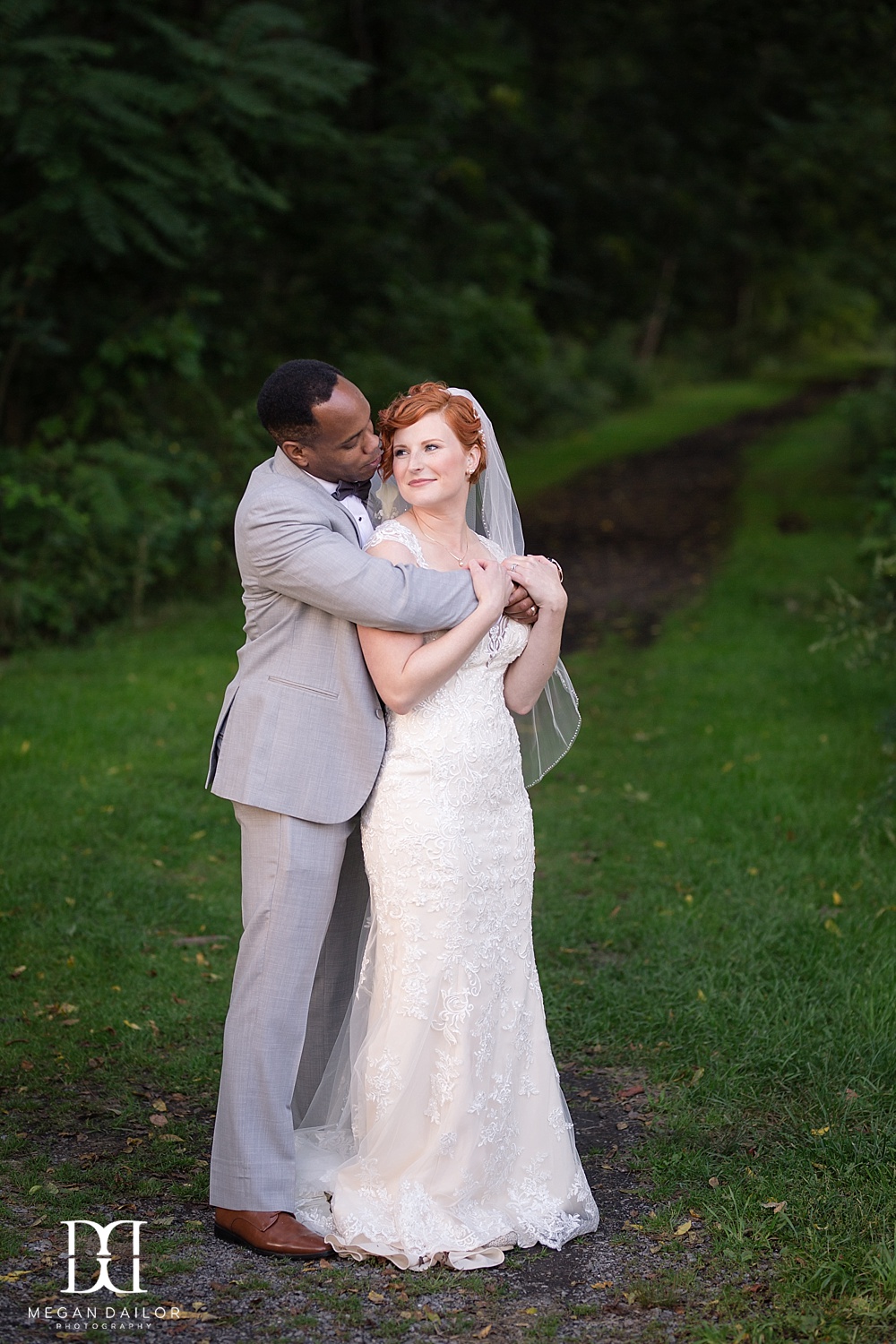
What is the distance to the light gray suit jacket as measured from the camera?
3578 mm

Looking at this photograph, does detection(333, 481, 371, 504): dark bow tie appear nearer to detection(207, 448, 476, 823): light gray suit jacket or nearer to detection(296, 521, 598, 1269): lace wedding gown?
detection(207, 448, 476, 823): light gray suit jacket

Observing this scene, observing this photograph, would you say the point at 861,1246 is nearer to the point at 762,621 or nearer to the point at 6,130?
the point at 762,621

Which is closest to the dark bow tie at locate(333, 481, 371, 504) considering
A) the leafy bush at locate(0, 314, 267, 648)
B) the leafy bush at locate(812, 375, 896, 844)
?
the leafy bush at locate(812, 375, 896, 844)

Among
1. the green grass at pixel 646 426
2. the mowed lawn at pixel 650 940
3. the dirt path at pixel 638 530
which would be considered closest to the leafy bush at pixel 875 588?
the mowed lawn at pixel 650 940

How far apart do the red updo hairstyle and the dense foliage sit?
585 centimetres

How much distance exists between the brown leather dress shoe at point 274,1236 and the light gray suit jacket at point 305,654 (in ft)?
3.58

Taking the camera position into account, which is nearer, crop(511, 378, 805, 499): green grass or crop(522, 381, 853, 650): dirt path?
crop(522, 381, 853, 650): dirt path

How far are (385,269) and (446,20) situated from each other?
478 centimetres

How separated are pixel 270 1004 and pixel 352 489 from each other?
4.74ft

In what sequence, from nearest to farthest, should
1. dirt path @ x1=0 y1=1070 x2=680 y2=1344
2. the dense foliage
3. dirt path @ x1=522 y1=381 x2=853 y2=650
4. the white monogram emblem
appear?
dirt path @ x1=0 y1=1070 x2=680 y2=1344, the white monogram emblem, the dense foliage, dirt path @ x1=522 y1=381 x2=853 y2=650

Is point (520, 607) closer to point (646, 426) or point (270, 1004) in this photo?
point (270, 1004)

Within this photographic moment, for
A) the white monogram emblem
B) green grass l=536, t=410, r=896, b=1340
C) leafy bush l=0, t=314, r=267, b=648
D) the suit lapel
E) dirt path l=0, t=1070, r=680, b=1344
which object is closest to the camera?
dirt path l=0, t=1070, r=680, b=1344

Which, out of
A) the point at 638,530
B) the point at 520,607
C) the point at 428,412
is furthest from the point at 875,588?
the point at 638,530

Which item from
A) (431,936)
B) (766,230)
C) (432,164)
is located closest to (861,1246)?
(431,936)
